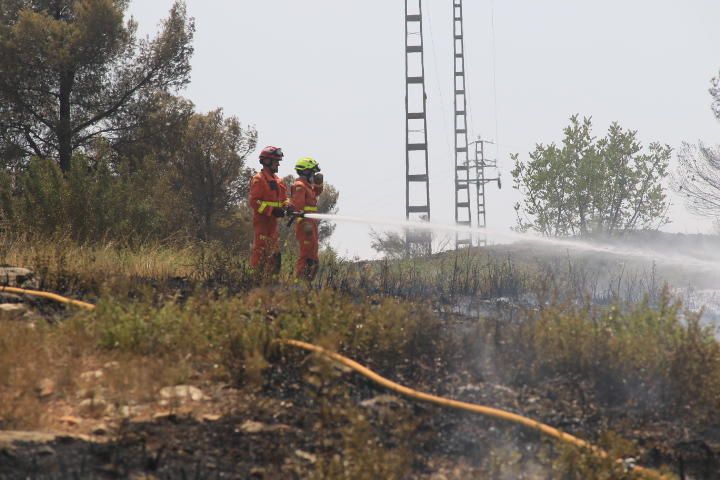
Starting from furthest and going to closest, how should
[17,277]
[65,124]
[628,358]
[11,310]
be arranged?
[65,124] < [17,277] < [11,310] < [628,358]

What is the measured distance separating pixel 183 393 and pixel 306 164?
5.84 meters

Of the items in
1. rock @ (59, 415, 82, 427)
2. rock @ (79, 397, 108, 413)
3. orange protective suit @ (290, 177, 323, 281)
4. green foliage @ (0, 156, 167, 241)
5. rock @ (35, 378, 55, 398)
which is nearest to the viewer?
rock @ (59, 415, 82, 427)

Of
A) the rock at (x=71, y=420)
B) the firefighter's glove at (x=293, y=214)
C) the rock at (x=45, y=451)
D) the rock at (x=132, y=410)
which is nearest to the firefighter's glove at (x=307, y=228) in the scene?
the firefighter's glove at (x=293, y=214)

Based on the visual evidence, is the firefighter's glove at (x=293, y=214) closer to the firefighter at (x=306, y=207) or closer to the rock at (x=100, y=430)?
the firefighter at (x=306, y=207)

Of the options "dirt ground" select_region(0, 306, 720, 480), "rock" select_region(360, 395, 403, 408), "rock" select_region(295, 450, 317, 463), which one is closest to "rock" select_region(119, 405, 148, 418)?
"dirt ground" select_region(0, 306, 720, 480)

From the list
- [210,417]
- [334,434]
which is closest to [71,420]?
[210,417]

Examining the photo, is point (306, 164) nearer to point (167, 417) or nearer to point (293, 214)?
point (293, 214)

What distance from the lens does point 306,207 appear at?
34.3ft

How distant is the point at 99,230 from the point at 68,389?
7.11 m

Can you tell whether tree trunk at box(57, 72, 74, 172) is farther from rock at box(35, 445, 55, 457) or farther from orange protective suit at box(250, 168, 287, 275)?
rock at box(35, 445, 55, 457)

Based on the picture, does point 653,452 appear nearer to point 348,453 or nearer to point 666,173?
point 348,453

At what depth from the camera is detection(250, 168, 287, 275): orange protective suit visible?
9.95 metres

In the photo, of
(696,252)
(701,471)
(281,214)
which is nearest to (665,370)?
(701,471)

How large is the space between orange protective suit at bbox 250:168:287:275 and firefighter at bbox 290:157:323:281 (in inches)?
8.8
